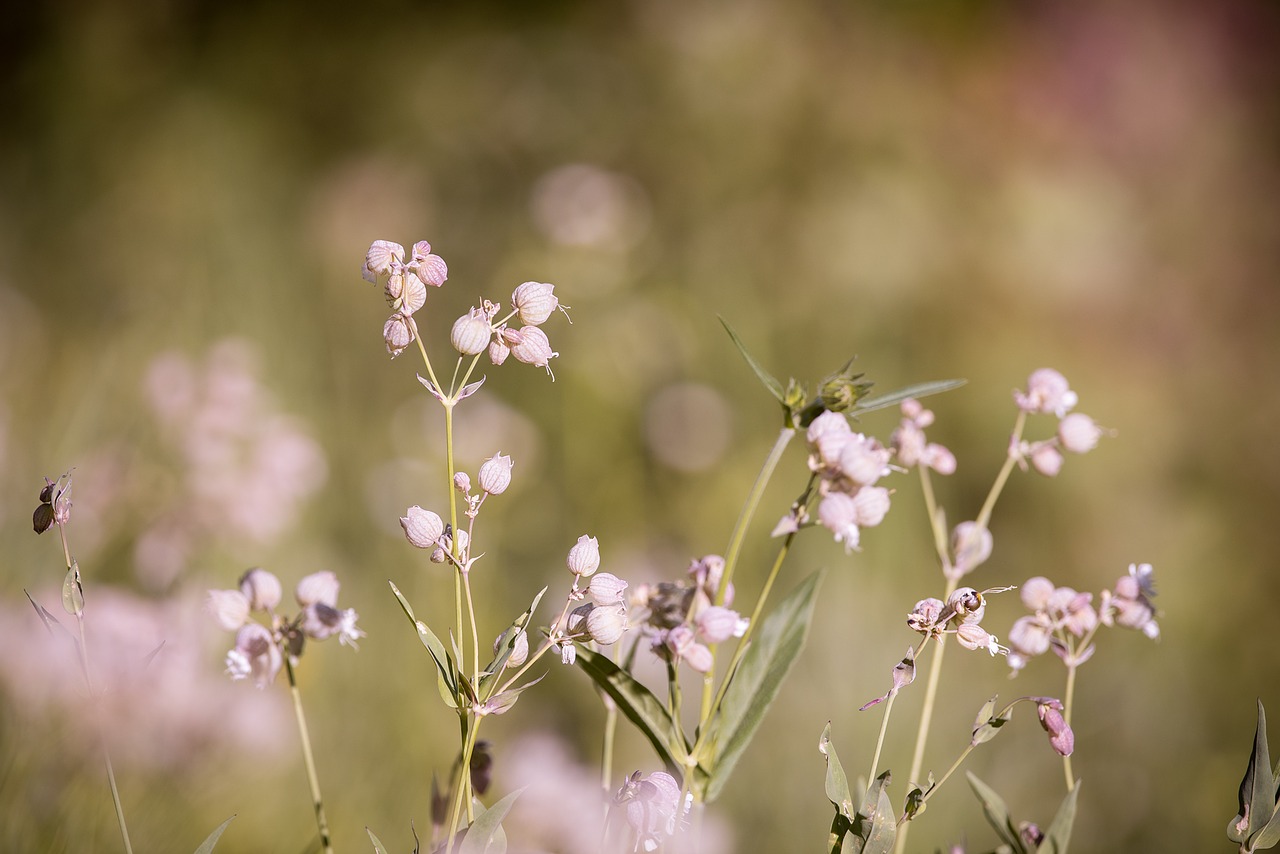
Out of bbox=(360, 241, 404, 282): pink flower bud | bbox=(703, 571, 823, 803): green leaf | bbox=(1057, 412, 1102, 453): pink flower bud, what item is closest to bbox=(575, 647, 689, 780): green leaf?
bbox=(703, 571, 823, 803): green leaf

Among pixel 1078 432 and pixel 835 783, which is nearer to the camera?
pixel 835 783

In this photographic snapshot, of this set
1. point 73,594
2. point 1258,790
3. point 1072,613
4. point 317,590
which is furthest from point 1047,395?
point 73,594

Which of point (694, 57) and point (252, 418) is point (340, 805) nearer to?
point (252, 418)

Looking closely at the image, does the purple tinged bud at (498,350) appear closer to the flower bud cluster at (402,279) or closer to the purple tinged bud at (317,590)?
the flower bud cluster at (402,279)

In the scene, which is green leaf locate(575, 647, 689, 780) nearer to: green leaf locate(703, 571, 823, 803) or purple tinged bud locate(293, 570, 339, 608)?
green leaf locate(703, 571, 823, 803)

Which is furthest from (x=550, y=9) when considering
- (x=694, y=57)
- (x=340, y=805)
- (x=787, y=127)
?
(x=340, y=805)

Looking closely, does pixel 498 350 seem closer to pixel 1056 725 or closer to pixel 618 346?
pixel 1056 725
